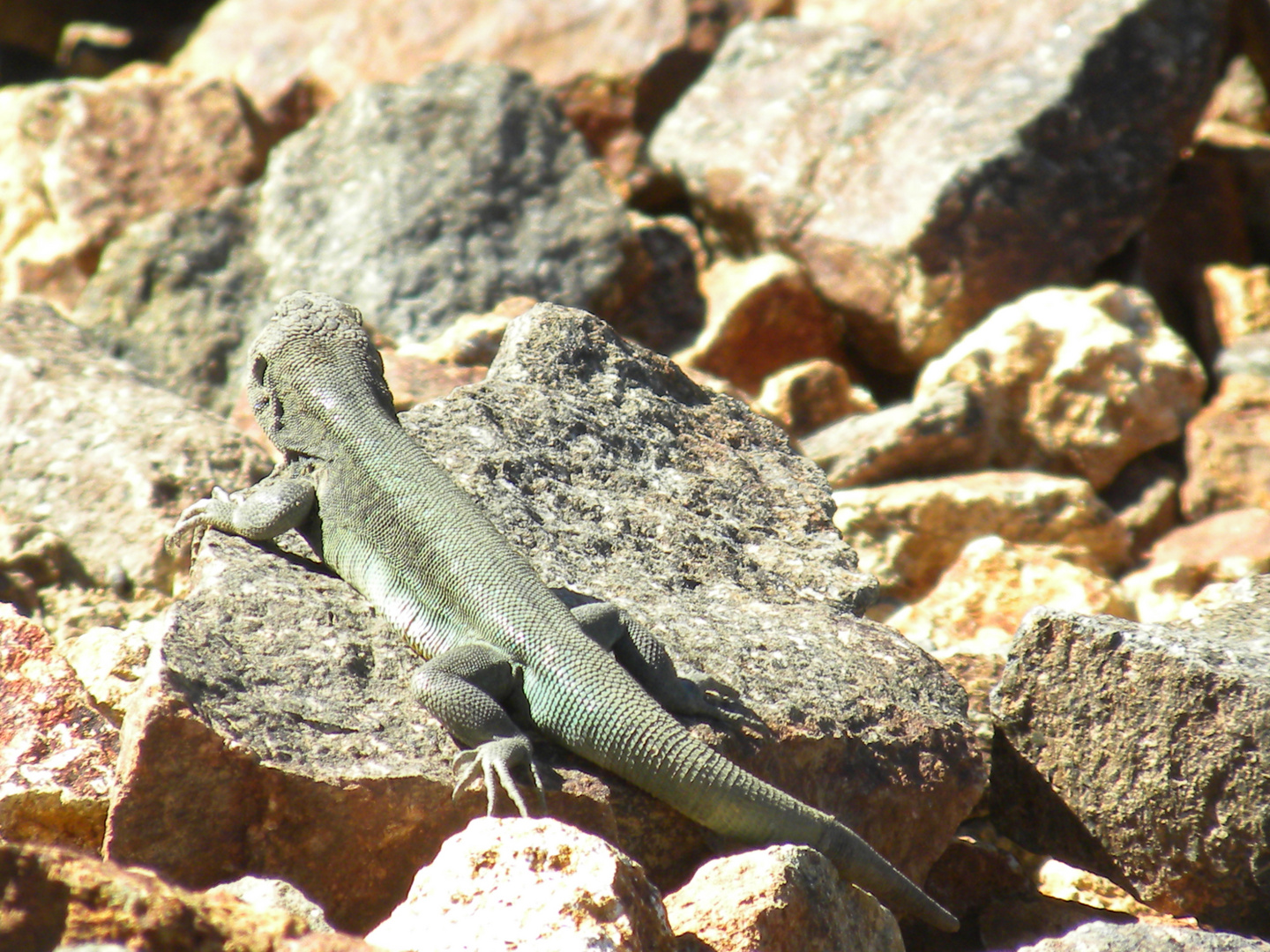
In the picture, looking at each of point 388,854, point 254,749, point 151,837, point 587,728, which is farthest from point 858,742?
point 151,837

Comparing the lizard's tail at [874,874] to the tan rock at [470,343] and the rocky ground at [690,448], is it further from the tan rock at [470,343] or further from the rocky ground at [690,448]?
the tan rock at [470,343]

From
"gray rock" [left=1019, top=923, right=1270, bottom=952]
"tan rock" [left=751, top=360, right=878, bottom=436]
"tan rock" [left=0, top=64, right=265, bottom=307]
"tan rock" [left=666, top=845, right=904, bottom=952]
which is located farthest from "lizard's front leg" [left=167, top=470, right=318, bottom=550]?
"tan rock" [left=0, top=64, right=265, bottom=307]

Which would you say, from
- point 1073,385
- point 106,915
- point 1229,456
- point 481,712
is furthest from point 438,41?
point 106,915

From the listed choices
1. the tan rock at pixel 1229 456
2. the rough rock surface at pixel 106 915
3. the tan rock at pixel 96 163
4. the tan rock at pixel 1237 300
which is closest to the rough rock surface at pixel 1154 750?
the rough rock surface at pixel 106 915

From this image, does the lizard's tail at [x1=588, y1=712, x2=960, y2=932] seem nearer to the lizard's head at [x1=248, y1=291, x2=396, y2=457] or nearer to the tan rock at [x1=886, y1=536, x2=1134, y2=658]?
the lizard's head at [x1=248, y1=291, x2=396, y2=457]

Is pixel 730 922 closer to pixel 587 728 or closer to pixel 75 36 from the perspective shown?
pixel 587 728

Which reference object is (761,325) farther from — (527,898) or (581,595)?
(527,898)
